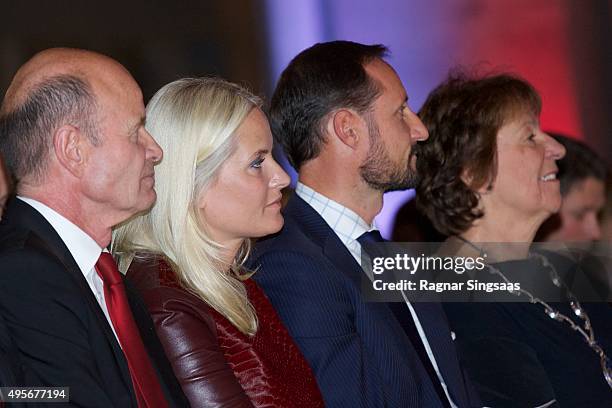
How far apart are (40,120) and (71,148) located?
0.23 feet

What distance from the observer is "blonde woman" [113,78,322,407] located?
5.72 ft

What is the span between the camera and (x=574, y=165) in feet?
11.8

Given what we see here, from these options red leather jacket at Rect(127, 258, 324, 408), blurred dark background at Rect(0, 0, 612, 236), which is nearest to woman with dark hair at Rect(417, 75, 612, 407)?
red leather jacket at Rect(127, 258, 324, 408)

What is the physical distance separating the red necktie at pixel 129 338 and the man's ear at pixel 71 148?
0.53ft

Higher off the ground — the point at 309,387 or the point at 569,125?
the point at 309,387

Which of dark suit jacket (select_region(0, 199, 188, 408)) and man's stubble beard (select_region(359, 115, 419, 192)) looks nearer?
dark suit jacket (select_region(0, 199, 188, 408))

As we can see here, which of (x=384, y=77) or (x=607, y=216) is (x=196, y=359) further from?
(x=607, y=216)

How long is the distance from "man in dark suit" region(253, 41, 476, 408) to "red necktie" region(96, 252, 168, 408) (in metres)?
0.50

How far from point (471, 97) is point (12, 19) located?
227cm

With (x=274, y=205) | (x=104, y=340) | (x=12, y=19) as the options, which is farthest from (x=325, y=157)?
(x=12, y=19)

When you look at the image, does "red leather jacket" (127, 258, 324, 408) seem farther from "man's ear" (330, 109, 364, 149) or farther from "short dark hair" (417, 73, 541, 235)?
"short dark hair" (417, 73, 541, 235)

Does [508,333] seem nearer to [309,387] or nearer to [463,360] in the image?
[463,360]

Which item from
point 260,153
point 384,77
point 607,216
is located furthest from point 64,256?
point 607,216

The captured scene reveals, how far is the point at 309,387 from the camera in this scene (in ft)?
6.29
